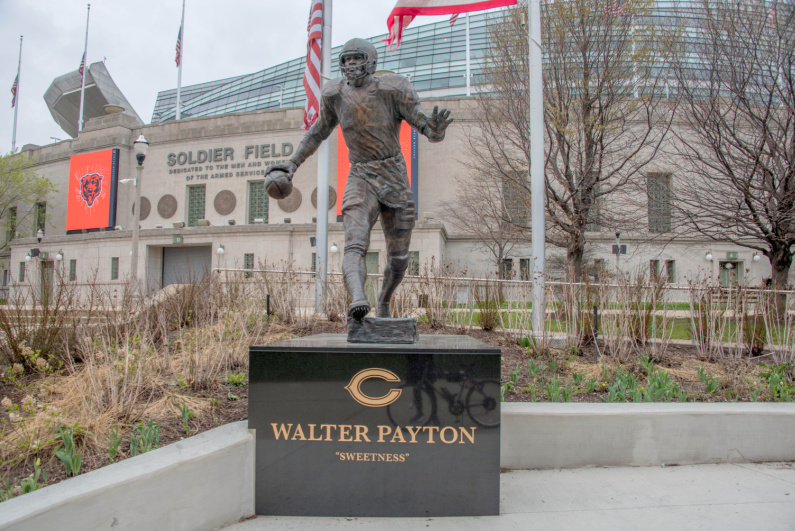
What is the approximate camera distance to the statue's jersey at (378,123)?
4480 millimetres

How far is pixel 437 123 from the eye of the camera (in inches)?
161

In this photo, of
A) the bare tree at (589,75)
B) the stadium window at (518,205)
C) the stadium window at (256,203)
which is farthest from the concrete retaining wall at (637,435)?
the stadium window at (256,203)

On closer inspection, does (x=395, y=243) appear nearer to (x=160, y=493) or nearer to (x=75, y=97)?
(x=160, y=493)

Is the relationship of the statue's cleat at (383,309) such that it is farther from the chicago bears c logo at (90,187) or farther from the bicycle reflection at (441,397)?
the chicago bears c logo at (90,187)

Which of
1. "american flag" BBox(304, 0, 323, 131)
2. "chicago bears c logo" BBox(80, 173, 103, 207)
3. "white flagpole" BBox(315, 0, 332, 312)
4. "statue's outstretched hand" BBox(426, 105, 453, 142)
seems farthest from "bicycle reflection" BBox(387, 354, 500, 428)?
"chicago bears c logo" BBox(80, 173, 103, 207)

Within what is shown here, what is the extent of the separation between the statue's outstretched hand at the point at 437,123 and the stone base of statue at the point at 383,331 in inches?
61.6

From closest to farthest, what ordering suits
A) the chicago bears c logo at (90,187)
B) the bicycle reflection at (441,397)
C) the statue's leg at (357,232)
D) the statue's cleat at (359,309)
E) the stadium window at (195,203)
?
the bicycle reflection at (441,397)
the statue's cleat at (359,309)
the statue's leg at (357,232)
the stadium window at (195,203)
the chicago bears c logo at (90,187)

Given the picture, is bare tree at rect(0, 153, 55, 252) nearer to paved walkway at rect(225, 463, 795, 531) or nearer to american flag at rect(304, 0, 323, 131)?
american flag at rect(304, 0, 323, 131)

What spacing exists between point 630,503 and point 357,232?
2.93 meters

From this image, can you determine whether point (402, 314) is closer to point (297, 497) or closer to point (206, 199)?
point (297, 497)

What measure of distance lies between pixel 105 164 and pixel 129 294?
32364 mm

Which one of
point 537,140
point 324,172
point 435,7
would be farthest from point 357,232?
point 324,172

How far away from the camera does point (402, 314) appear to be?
31.7 feet

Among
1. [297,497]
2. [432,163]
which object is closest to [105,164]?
[432,163]
